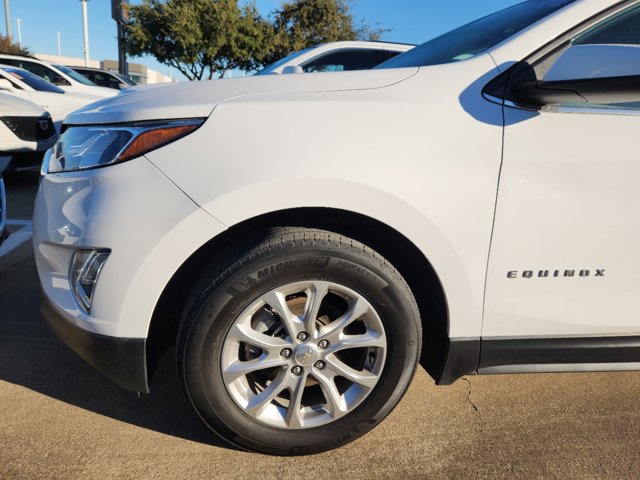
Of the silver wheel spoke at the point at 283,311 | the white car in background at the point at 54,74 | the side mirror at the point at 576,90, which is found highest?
the white car in background at the point at 54,74

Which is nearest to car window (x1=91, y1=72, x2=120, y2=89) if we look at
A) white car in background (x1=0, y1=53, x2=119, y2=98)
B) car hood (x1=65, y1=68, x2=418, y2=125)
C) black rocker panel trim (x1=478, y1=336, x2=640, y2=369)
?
white car in background (x1=0, y1=53, x2=119, y2=98)

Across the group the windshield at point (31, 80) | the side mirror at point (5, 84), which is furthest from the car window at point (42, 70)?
the side mirror at point (5, 84)

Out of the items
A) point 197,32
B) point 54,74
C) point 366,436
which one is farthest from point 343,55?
point 197,32

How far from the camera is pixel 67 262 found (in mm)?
1662

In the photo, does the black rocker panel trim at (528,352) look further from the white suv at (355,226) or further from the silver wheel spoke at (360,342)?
the silver wheel spoke at (360,342)

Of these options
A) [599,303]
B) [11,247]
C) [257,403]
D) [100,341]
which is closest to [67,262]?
[100,341]

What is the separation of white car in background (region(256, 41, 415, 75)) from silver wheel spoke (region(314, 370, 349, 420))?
4.64 metres

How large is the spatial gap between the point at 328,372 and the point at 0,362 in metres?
1.77

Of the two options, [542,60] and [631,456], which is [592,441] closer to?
[631,456]

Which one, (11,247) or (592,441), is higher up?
(11,247)

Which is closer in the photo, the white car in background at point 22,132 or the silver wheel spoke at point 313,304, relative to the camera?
the silver wheel spoke at point 313,304

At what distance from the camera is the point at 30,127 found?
5.78 metres

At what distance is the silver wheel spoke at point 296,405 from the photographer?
5.57ft

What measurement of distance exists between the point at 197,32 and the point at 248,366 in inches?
827
